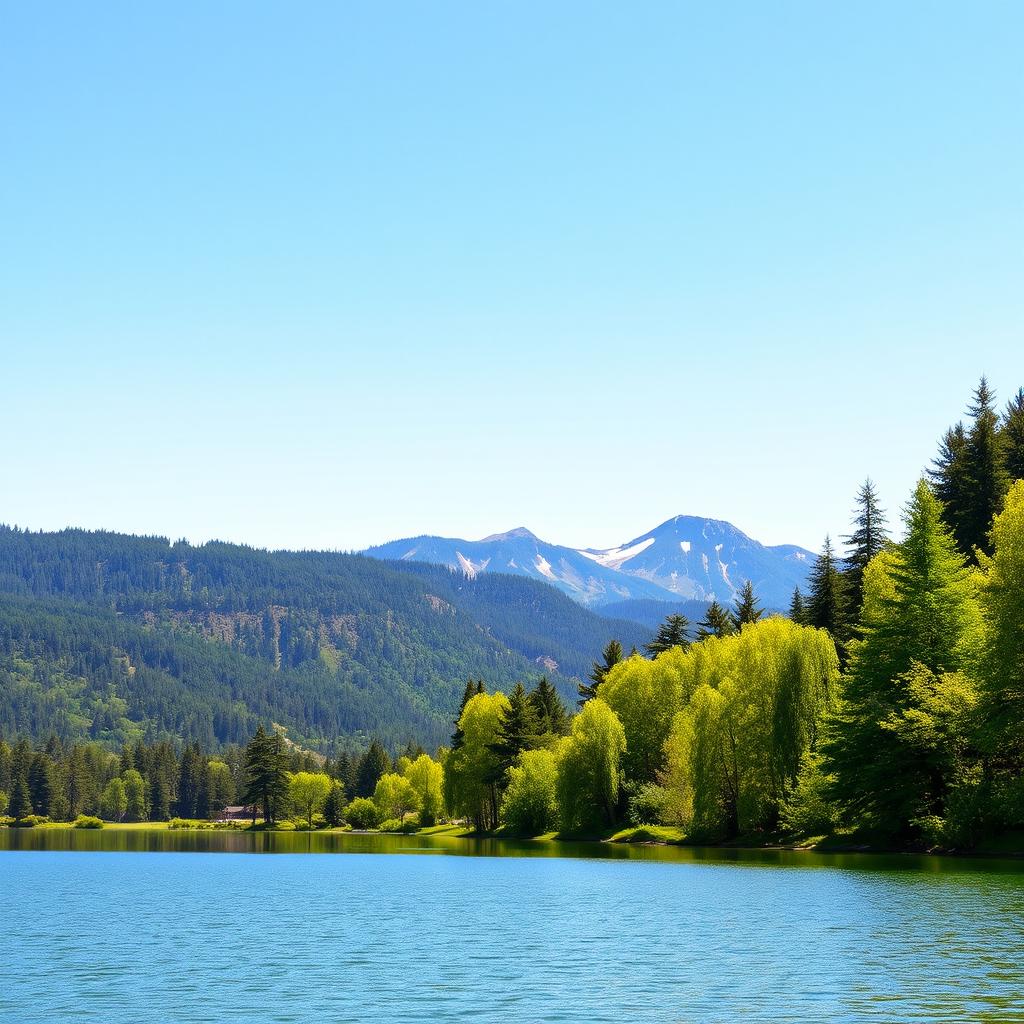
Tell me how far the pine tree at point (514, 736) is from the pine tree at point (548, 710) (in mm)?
5167

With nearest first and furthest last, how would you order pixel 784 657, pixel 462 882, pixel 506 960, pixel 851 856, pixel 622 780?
pixel 506 960
pixel 462 882
pixel 851 856
pixel 784 657
pixel 622 780

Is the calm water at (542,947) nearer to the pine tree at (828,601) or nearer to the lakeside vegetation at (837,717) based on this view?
the lakeside vegetation at (837,717)

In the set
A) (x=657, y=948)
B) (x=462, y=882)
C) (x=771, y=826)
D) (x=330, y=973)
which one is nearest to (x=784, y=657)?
(x=771, y=826)

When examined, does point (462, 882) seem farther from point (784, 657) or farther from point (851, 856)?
point (784, 657)

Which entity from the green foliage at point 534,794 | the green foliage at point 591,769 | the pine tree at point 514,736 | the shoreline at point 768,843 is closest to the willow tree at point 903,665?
the shoreline at point 768,843

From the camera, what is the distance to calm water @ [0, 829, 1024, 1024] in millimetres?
28297

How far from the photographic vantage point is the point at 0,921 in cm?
4956

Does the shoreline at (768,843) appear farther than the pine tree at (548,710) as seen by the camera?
No

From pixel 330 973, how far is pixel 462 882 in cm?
3587

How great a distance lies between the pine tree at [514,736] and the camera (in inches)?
5226

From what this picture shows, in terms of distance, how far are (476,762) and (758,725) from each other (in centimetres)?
5235

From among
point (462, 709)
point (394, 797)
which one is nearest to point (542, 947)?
point (462, 709)

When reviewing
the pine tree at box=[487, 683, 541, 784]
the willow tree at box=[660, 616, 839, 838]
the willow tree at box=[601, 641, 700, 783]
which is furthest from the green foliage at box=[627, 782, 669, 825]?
the pine tree at box=[487, 683, 541, 784]

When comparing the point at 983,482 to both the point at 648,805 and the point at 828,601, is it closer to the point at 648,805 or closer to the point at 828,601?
the point at 828,601
